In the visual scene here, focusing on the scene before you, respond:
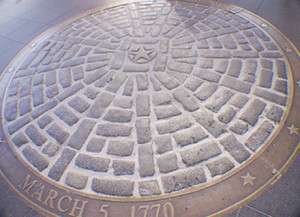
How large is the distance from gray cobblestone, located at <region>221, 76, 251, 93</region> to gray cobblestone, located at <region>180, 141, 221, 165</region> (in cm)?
114

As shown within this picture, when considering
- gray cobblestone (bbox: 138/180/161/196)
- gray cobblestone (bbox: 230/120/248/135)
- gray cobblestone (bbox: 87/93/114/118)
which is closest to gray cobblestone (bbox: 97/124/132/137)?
gray cobblestone (bbox: 87/93/114/118)

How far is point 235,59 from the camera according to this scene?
3957 mm

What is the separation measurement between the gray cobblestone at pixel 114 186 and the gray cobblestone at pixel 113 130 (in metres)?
0.68

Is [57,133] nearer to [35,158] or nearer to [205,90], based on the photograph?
[35,158]

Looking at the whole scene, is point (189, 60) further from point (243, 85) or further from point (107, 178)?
point (107, 178)

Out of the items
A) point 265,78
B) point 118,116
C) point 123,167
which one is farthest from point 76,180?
point 265,78

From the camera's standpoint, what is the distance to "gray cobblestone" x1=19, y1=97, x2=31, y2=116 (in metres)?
3.71

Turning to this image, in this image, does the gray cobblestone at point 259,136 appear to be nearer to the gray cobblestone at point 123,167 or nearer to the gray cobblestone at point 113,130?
the gray cobblestone at point 123,167

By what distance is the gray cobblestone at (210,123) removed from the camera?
2.98 metres

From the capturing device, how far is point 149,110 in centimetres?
334

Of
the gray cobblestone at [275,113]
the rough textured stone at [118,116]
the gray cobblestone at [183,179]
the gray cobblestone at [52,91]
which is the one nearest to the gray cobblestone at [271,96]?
the gray cobblestone at [275,113]

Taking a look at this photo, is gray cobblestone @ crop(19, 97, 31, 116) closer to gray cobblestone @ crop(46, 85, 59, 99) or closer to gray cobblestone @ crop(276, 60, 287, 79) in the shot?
gray cobblestone @ crop(46, 85, 59, 99)

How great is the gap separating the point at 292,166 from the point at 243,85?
142cm

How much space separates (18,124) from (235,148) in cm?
338
